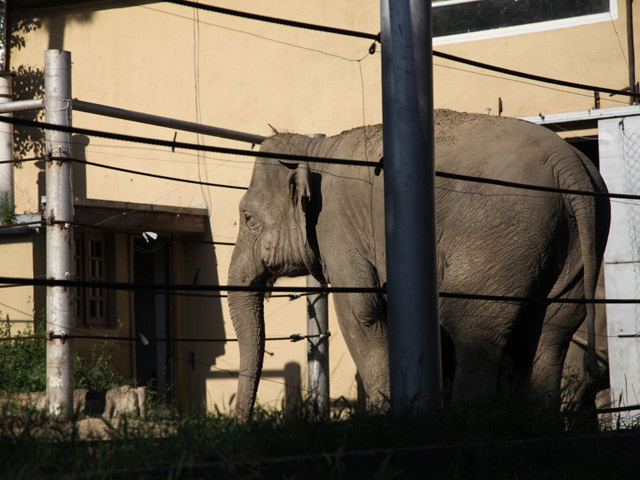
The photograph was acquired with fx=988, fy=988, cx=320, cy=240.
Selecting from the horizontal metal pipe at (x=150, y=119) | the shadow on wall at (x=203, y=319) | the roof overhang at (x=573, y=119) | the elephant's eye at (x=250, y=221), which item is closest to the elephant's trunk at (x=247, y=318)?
the elephant's eye at (x=250, y=221)

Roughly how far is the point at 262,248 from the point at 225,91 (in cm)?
657

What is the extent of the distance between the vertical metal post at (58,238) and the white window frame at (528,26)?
5.54 meters

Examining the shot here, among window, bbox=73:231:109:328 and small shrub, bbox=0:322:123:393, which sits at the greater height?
window, bbox=73:231:109:328

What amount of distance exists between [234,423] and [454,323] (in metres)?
1.90

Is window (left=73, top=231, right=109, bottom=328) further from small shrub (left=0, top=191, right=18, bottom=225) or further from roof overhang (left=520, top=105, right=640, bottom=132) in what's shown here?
roof overhang (left=520, top=105, right=640, bottom=132)

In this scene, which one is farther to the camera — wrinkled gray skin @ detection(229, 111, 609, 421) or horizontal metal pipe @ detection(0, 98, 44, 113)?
horizontal metal pipe @ detection(0, 98, 44, 113)

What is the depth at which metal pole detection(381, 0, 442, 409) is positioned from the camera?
3438mm

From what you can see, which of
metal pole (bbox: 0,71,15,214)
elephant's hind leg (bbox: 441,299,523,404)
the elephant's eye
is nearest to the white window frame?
the elephant's eye

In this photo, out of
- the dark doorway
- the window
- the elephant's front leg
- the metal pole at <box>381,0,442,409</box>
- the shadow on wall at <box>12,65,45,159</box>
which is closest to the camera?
the metal pole at <box>381,0,442,409</box>

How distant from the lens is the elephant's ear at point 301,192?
5523mm

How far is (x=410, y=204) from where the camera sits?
351 centimetres

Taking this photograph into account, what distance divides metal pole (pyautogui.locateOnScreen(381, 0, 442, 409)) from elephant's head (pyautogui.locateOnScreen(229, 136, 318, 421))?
2064 millimetres

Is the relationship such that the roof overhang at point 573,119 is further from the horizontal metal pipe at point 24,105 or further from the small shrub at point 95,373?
the small shrub at point 95,373

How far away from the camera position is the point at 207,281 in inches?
485
